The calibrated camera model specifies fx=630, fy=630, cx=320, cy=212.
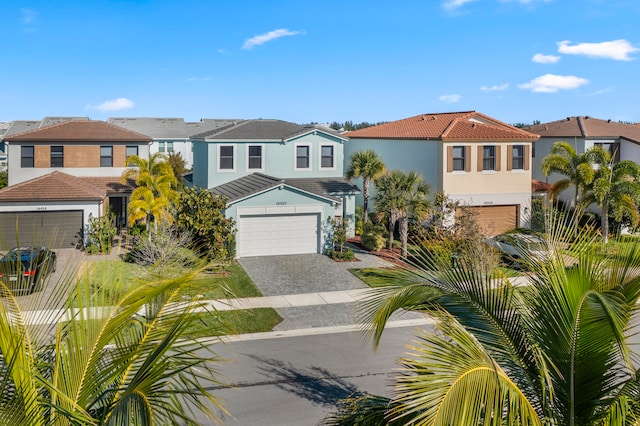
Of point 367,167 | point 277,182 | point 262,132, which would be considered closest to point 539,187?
point 367,167

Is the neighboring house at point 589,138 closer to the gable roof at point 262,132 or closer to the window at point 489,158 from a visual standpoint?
the window at point 489,158

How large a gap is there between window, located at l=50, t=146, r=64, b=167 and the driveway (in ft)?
43.8

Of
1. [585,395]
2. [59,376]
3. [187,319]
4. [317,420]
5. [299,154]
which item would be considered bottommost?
[317,420]

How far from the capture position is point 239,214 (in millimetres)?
27844

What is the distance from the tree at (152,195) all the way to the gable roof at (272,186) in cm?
262

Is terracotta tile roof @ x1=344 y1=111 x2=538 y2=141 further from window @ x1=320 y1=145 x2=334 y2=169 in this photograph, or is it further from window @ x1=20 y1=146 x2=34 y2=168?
window @ x1=20 y1=146 x2=34 y2=168

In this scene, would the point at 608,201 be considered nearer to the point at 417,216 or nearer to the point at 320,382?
the point at 417,216

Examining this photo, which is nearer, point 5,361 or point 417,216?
point 5,361

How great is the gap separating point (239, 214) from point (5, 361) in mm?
23097

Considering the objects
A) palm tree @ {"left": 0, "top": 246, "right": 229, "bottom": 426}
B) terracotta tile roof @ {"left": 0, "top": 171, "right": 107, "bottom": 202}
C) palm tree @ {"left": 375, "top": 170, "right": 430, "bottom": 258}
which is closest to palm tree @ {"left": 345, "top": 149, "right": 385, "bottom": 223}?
palm tree @ {"left": 375, "top": 170, "right": 430, "bottom": 258}

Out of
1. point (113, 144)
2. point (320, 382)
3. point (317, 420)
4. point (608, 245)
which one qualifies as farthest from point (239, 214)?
point (608, 245)

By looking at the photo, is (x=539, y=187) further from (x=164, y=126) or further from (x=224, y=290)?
(x=164, y=126)

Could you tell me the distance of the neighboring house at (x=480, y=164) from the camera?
31.8 meters

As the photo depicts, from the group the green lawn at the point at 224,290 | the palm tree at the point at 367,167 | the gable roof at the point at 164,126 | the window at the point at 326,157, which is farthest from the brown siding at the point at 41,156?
the gable roof at the point at 164,126
